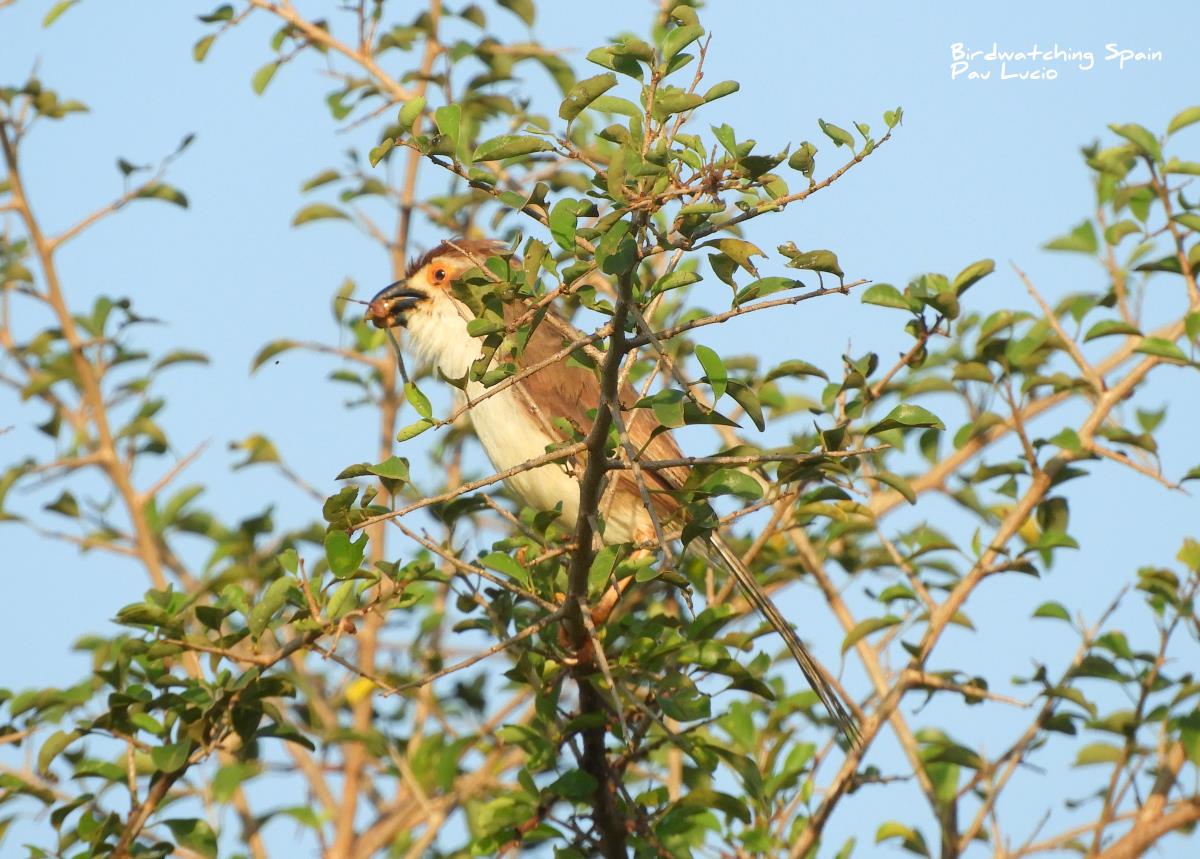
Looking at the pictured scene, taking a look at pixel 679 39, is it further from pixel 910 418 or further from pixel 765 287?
pixel 910 418

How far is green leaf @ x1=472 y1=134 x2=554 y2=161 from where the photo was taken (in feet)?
9.14

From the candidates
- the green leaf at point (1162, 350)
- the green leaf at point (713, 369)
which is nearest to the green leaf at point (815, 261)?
the green leaf at point (713, 369)

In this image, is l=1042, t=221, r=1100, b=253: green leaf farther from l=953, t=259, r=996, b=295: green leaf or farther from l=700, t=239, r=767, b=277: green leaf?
l=700, t=239, r=767, b=277: green leaf

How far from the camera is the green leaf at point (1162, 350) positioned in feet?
14.5

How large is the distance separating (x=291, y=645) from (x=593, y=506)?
33.1 inches

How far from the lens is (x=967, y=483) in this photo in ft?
17.4

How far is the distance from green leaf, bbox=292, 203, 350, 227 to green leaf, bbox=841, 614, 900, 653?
3.21 m

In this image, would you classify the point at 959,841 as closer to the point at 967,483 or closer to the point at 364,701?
the point at 967,483

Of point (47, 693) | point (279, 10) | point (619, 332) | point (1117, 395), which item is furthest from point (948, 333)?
point (279, 10)

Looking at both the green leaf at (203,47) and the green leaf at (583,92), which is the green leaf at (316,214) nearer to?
the green leaf at (203,47)

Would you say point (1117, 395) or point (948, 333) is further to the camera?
point (1117, 395)

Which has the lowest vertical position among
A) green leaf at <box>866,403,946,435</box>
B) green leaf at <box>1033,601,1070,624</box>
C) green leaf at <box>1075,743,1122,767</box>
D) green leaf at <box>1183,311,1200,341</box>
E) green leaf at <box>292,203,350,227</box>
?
green leaf at <box>1075,743,1122,767</box>

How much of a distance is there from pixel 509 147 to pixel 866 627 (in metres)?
2.59

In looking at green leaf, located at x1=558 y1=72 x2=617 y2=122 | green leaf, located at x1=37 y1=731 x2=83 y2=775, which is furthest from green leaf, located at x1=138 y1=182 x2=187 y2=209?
green leaf, located at x1=558 y1=72 x2=617 y2=122
